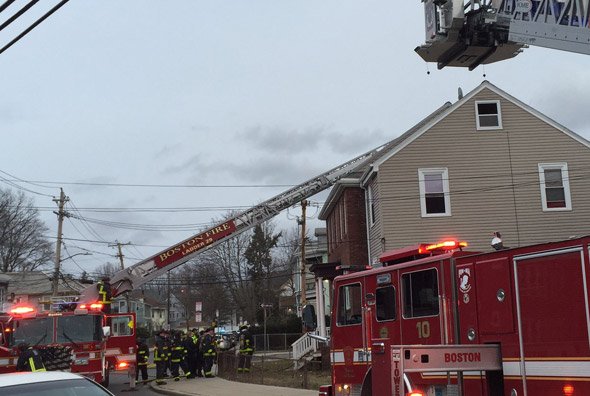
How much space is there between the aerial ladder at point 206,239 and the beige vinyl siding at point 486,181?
273 cm

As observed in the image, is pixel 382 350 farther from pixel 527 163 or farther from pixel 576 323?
pixel 527 163

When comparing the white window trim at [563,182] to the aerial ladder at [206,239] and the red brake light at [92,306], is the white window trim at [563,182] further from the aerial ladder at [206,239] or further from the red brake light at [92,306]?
the red brake light at [92,306]

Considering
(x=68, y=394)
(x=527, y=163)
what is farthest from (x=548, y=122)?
(x=68, y=394)

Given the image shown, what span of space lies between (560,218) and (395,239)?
5527mm

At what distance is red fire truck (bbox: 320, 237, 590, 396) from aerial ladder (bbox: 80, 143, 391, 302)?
42.2 feet

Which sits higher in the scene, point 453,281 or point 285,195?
point 285,195

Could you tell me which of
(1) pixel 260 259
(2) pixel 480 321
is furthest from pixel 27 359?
(1) pixel 260 259

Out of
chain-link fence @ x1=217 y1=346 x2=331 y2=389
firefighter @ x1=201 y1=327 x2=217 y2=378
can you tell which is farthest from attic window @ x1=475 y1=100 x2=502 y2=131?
firefighter @ x1=201 y1=327 x2=217 y2=378

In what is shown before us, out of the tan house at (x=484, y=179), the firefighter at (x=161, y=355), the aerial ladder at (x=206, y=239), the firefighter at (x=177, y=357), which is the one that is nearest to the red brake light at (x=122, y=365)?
the firefighter at (x=161, y=355)

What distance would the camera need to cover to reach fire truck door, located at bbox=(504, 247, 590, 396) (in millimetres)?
5840

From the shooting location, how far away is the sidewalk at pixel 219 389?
15.2m

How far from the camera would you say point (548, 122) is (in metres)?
22.6

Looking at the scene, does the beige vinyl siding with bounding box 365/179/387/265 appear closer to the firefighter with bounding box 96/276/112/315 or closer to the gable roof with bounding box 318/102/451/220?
the gable roof with bounding box 318/102/451/220

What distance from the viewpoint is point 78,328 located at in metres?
16.8
